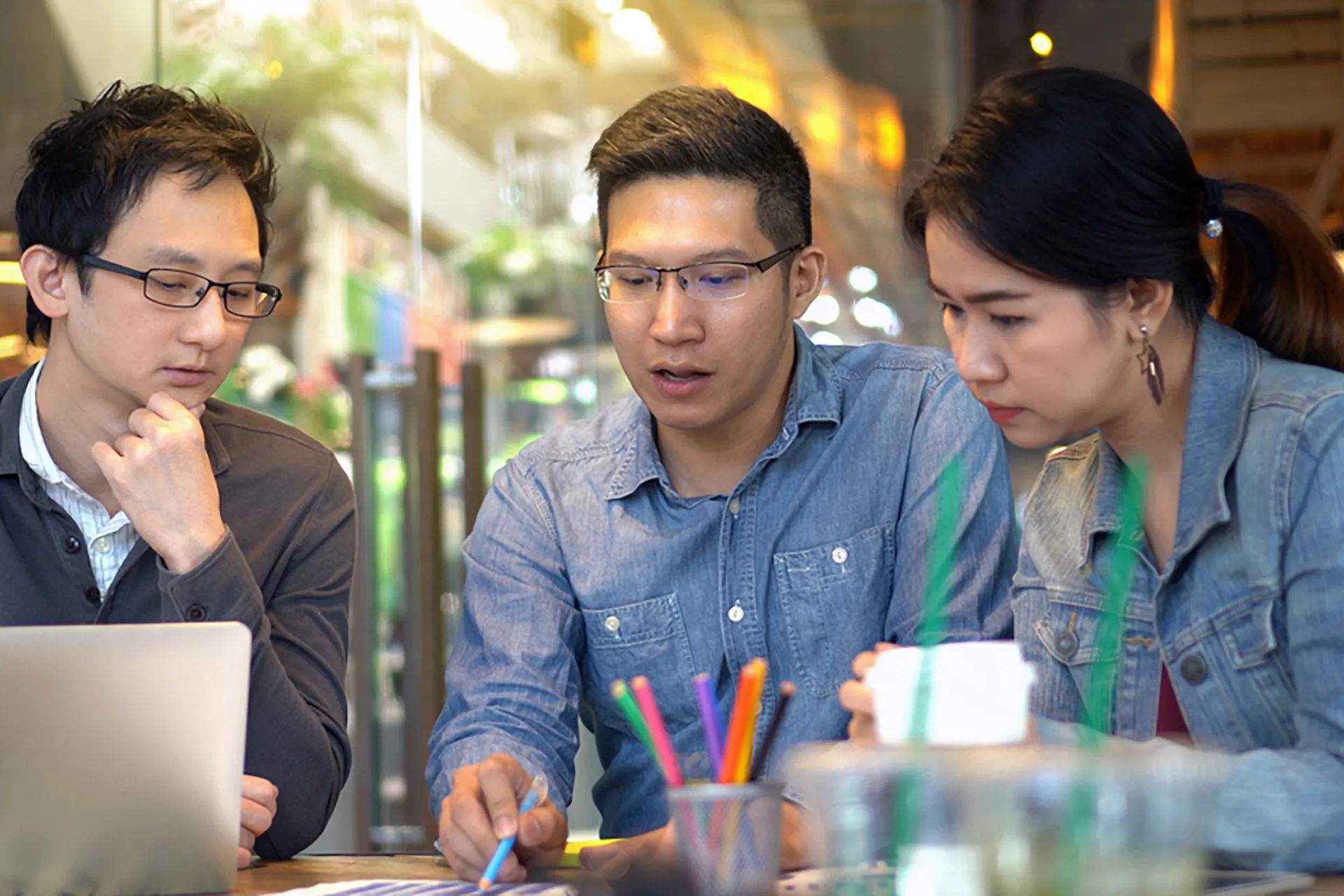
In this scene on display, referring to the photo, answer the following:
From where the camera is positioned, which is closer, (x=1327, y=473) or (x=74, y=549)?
(x=1327, y=473)

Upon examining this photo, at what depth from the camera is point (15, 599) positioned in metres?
1.56

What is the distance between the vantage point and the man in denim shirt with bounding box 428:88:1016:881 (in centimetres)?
158

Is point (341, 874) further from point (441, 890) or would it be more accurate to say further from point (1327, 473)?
point (1327, 473)

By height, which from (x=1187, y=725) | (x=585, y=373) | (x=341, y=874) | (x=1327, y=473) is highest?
(x=585, y=373)

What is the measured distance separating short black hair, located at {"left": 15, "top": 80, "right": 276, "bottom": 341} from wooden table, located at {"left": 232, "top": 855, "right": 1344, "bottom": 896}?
0.72 metres

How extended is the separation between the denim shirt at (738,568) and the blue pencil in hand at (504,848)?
0.32 meters

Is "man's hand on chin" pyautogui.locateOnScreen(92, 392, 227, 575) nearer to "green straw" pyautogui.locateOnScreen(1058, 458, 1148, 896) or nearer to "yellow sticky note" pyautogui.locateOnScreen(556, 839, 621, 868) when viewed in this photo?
"yellow sticky note" pyautogui.locateOnScreen(556, 839, 621, 868)

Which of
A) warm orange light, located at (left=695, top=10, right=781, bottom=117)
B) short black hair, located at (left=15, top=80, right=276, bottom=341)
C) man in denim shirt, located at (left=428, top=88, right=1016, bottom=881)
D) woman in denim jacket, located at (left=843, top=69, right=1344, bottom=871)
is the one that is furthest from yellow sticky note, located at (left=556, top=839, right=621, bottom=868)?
warm orange light, located at (left=695, top=10, right=781, bottom=117)

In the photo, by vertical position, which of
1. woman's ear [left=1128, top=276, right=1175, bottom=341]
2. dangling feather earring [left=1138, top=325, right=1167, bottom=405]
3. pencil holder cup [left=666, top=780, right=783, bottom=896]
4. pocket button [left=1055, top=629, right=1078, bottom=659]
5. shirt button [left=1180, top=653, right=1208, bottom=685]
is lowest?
pencil holder cup [left=666, top=780, right=783, bottom=896]

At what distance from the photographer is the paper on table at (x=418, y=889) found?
1.11m

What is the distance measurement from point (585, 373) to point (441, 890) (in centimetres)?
263

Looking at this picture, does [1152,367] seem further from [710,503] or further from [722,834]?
[722,834]

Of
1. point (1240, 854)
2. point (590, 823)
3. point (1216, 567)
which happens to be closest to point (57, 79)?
point (590, 823)

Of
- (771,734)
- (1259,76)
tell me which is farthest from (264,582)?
(1259,76)
